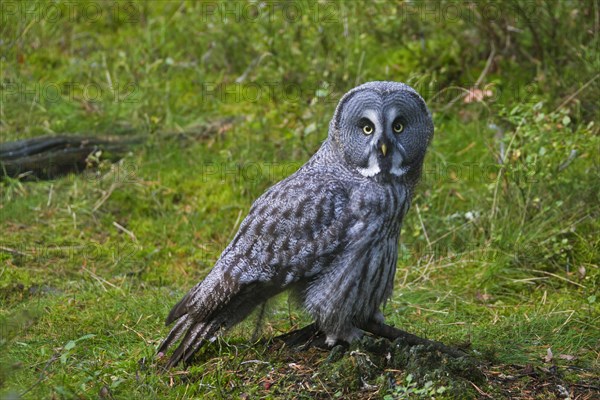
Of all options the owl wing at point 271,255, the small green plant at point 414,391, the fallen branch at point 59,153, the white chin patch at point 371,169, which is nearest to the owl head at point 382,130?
the white chin patch at point 371,169

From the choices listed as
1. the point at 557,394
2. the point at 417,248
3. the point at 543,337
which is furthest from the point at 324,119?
the point at 557,394

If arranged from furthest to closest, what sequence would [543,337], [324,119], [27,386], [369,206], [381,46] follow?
[381,46] → [324,119] → [543,337] → [369,206] → [27,386]

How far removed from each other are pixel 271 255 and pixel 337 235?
35 cm

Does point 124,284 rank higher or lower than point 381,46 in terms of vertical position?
lower

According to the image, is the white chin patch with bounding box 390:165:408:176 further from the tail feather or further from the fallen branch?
the fallen branch

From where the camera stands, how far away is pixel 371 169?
14.2ft

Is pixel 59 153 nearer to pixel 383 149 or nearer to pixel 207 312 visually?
pixel 207 312

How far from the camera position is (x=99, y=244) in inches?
260

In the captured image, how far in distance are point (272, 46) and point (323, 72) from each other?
0.54 metres

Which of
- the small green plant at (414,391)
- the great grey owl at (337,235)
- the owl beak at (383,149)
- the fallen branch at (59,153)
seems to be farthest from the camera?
the fallen branch at (59,153)

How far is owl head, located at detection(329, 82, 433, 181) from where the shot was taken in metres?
4.21

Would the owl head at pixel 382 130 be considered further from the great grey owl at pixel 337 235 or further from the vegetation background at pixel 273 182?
the vegetation background at pixel 273 182

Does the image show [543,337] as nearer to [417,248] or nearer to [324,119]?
[417,248]

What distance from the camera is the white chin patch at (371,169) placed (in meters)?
4.30
